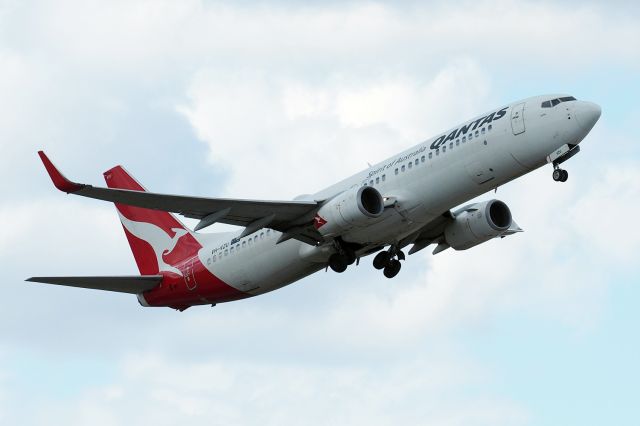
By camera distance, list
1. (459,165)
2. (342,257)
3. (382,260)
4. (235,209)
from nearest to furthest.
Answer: (459,165)
(235,209)
(342,257)
(382,260)

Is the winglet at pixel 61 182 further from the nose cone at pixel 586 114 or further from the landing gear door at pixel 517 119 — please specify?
the nose cone at pixel 586 114

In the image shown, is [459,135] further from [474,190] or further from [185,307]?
[185,307]

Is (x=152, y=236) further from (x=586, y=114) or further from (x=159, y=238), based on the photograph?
(x=586, y=114)

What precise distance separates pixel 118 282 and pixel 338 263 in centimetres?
1008

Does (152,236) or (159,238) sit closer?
(159,238)

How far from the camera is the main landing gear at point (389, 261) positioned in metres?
51.9

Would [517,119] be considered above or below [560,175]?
above

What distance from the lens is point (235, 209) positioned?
47.5 m

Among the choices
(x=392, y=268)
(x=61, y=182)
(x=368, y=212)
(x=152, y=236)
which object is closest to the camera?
(x=61, y=182)

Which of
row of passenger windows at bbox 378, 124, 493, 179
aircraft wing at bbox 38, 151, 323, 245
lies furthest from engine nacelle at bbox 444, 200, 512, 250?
aircraft wing at bbox 38, 151, 323, 245

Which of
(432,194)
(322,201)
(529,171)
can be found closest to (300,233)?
(322,201)

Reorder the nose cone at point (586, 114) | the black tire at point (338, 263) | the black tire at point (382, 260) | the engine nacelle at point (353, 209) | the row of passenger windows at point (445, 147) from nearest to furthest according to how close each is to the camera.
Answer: the nose cone at point (586, 114)
the row of passenger windows at point (445, 147)
the engine nacelle at point (353, 209)
the black tire at point (338, 263)
the black tire at point (382, 260)

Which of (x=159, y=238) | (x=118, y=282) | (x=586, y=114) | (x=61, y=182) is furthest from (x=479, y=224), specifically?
(x=61, y=182)

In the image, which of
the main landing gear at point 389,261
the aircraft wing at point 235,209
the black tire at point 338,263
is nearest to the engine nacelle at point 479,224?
the main landing gear at point 389,261
